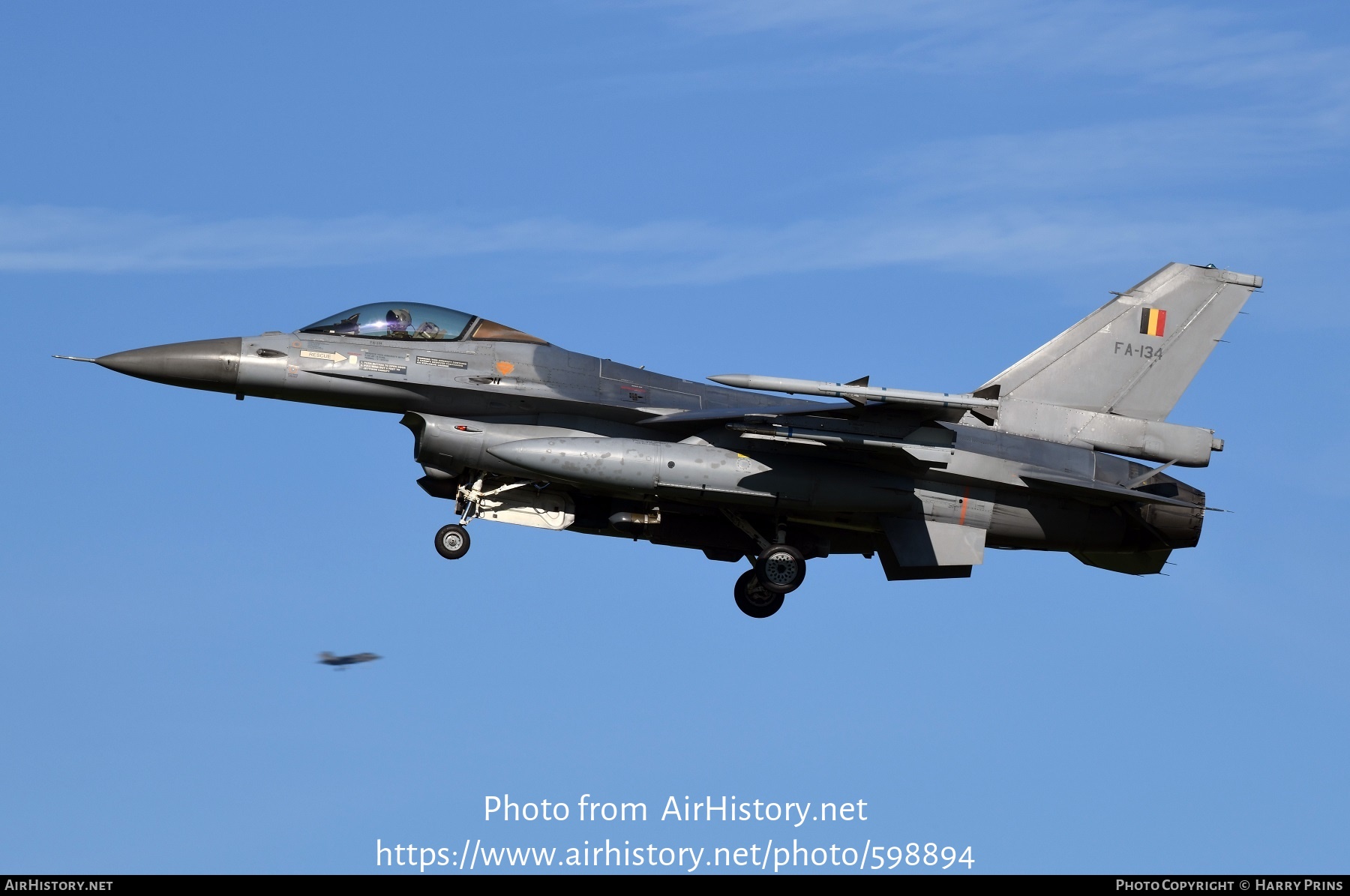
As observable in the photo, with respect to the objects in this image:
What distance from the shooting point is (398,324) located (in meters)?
19.6

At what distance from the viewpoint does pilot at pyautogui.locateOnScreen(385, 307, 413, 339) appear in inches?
772

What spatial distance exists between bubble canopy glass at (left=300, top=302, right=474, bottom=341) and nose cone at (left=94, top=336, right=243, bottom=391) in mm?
939

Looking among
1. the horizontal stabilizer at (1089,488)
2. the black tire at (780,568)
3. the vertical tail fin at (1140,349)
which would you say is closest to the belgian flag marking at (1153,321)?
the vertical tail fin at (1140,349)

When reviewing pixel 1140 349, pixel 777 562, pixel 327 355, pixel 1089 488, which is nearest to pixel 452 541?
pixel 327 355

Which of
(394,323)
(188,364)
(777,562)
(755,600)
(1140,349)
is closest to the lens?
(188,364)

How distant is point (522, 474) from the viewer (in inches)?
755

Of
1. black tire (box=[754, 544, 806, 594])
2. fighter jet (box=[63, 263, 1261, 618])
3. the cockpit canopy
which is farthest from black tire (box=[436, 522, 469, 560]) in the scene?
black tire (box=[754, 544, 806, 594])

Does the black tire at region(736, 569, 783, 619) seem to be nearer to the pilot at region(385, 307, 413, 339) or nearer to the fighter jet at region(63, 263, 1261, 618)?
the fighter jet at region(63, 263, 1261, 618)

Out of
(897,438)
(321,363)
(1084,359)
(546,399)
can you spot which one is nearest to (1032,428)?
(1084,359)

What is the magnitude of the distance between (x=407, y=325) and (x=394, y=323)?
0.15 metres

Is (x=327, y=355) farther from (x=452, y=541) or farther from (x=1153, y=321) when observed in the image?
(x=1153, y=321)
